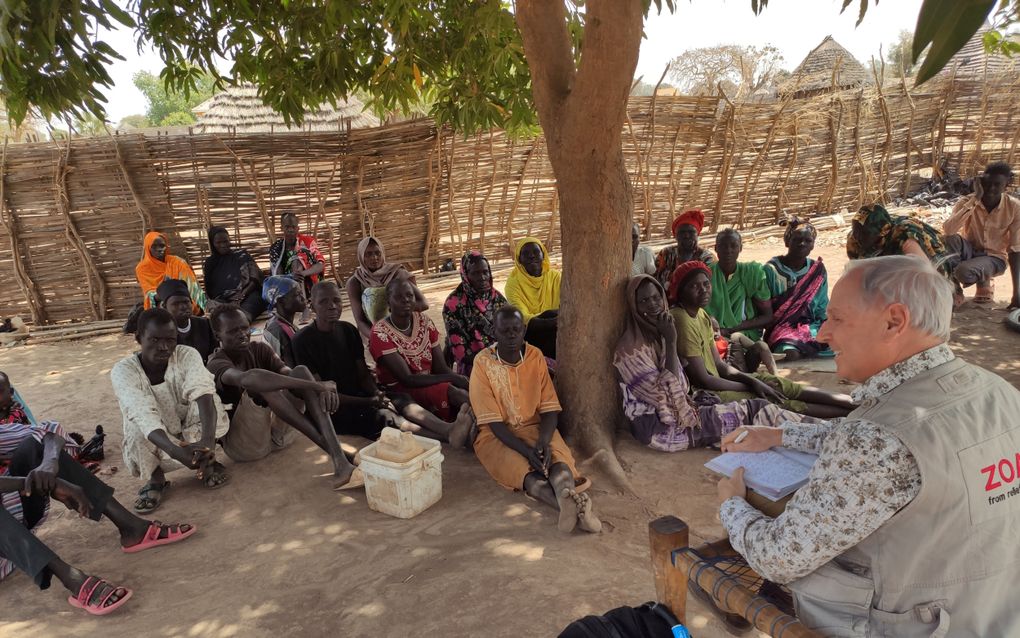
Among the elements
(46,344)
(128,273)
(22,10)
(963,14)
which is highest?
(22,10)

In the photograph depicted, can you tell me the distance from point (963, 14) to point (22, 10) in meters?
2.67

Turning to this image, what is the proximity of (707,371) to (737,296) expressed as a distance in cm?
151

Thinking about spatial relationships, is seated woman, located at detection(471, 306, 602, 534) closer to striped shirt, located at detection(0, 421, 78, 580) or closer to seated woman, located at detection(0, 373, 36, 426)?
striped shirt, located at detection(0, 421, 78, 580)

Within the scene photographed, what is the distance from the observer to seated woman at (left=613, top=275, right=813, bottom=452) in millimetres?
3818

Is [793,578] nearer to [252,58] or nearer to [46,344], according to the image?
[252,58]

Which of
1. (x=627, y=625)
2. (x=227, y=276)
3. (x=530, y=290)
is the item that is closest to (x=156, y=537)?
(x=627, y=625)

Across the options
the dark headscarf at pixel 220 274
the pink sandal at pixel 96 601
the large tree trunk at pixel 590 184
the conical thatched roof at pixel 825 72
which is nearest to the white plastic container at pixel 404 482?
the large tree trunk at pixel 590 184

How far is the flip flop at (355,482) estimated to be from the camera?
3.62 m

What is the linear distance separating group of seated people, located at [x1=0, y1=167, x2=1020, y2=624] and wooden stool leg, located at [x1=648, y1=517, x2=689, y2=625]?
196mm

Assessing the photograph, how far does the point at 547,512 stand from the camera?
3.29 meters

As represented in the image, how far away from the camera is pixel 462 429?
3.92m

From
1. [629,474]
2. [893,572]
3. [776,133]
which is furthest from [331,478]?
[776,133]

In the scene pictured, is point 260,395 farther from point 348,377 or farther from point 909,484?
point 909,484

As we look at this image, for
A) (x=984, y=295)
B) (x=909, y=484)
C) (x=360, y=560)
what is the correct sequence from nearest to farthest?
(x=909, y=484), (x=360, y=560), (x=984, y=295)
